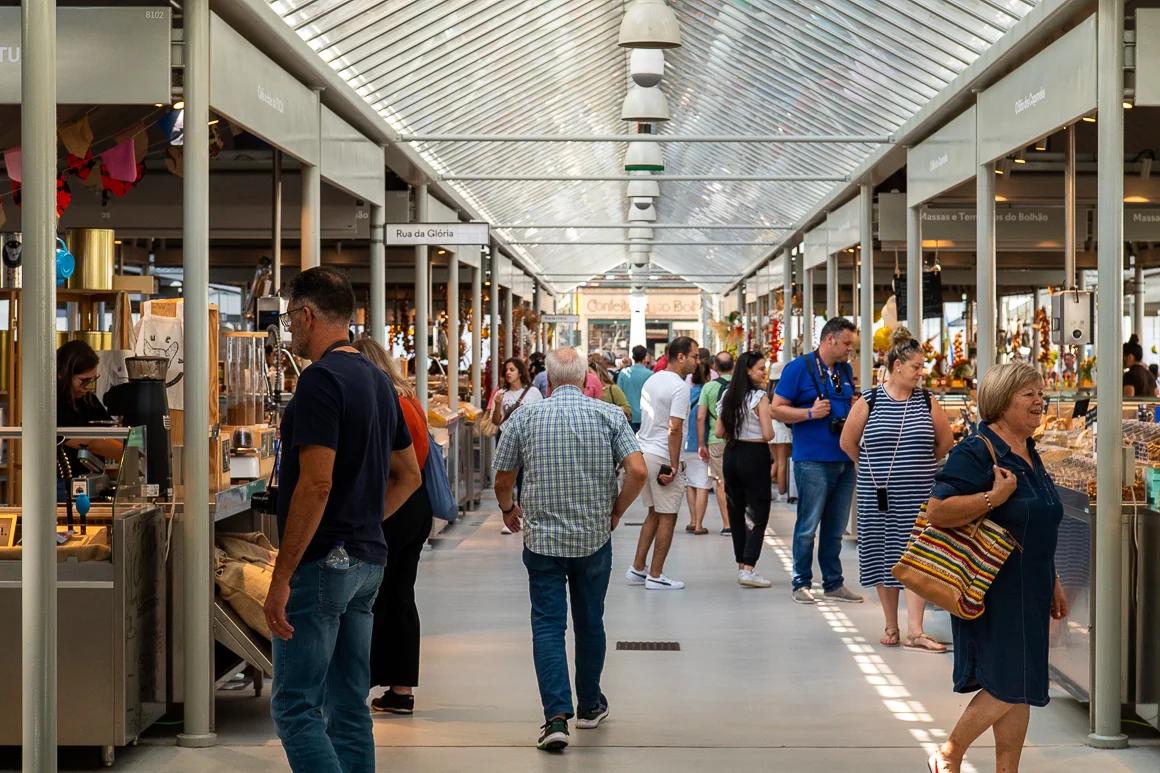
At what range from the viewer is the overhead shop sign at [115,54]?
5.68 metres

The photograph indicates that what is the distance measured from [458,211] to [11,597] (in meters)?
11.8

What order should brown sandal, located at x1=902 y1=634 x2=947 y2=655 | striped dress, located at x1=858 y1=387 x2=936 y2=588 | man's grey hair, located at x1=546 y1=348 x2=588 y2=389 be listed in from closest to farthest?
1. man's grey hair, located at x1=546 y1=348 x2=588 y2=389
2. striped dress, located at x1=858 y1=387 x2=936 y2=588
3. brown sandal, located at x1=902 y1=634 x2=947 y2=655

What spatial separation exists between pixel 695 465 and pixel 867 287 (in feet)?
7.58

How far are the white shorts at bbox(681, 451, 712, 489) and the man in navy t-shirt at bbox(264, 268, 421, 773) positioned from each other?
7.84 m

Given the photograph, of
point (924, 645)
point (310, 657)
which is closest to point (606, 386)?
point (924, 645)

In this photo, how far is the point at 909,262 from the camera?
10922mm

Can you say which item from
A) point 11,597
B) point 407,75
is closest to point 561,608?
point 11,597

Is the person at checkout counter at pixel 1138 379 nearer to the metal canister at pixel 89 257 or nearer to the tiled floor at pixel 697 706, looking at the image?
the tiled floor at pixel 697 706

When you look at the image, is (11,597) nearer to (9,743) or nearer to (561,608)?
(9,743)

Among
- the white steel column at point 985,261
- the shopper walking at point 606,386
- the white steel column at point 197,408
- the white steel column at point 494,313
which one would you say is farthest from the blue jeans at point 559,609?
the white steel column at point 494,313

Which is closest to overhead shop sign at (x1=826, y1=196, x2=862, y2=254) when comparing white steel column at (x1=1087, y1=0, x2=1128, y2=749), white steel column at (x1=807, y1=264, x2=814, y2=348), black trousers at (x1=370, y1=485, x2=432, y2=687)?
white steel column at (x1=807, y1=264, x2=814, y2=348)

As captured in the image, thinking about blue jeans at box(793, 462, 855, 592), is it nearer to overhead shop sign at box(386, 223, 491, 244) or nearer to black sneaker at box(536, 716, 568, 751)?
overhead shop sign at box(386, 223, 491, 244)

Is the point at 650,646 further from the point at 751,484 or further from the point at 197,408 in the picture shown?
the point at 197,408

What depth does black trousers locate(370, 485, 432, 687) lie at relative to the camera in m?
6.18
